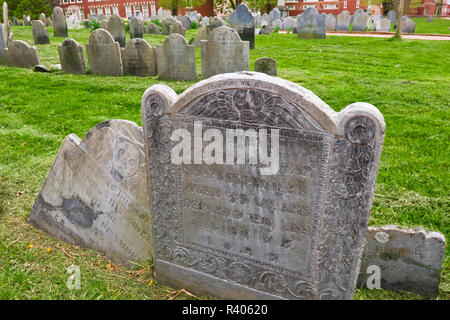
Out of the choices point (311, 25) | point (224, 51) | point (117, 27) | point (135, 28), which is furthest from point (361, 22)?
point (224, 51)

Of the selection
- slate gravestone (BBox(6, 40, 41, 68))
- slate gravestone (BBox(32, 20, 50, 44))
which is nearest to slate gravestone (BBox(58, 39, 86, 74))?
slate gravestone (BBox(6, 40, 41, 68))

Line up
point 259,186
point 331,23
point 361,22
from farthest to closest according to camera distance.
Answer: point 361,22 → point 331,23 → point 259,186

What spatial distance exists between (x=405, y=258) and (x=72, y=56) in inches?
382

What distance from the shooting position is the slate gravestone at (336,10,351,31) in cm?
2233

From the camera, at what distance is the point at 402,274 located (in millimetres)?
2689

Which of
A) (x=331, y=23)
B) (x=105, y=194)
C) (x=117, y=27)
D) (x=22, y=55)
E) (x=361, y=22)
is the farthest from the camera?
(x=361, y=22)

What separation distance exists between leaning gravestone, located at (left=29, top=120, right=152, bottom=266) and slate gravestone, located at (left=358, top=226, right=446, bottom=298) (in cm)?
188

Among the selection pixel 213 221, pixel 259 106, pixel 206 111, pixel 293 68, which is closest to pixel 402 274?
→ pixel 213 221

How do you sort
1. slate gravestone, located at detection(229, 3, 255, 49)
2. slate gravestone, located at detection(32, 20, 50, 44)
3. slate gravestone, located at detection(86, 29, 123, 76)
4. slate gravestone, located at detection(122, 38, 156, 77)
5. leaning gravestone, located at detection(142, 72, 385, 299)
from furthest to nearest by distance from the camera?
1. slate gravestone, located at detection(32, 20, 50, 44)
2. slate gravestone, located at detection(229, 3, 255, 49)
3. slate gravestone, located at detection(122, 38, 156, 77)
4. slate gravestone, located at detection(86, 29, 123, 76)
5. leaning gravestone, located at detection(142, 72, 385, 299)

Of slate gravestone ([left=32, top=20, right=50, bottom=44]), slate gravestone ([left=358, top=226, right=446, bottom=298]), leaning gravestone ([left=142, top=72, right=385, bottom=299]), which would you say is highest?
slate gravestone ([left=32, top=20, right=50, bottom=44])

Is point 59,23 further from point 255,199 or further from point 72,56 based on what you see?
point 255,199

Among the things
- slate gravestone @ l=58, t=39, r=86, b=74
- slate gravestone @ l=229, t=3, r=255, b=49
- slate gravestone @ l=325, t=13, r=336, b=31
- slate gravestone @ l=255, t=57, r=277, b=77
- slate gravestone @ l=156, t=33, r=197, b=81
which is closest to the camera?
slate gravestone @ l=255, t=57, r=277, b=77

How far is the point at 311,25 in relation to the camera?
1716cm

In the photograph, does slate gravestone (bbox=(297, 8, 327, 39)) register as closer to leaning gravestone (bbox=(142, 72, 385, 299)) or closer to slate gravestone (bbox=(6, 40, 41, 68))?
slate gravestone (bbox=(6, 40, 41, 68))
